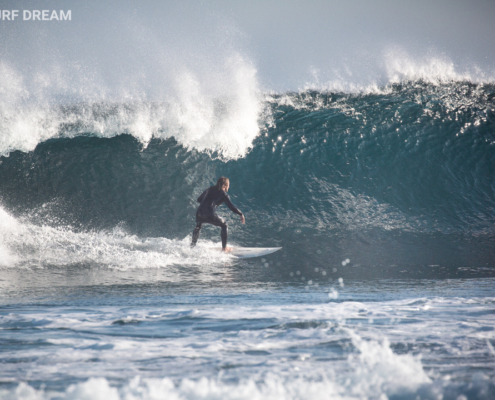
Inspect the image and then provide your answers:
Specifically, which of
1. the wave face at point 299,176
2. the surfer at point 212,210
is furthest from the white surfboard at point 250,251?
the wave face at point 299,176

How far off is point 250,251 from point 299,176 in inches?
146

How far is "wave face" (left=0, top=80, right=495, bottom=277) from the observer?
668 centimetres

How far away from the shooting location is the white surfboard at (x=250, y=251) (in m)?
6.09

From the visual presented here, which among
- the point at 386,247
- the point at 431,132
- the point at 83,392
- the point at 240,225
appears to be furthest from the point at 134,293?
the point at 431,132

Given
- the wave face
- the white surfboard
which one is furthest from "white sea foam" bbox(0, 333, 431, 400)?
the white surfboard

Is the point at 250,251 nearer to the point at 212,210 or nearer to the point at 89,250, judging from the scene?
the point at 212,210

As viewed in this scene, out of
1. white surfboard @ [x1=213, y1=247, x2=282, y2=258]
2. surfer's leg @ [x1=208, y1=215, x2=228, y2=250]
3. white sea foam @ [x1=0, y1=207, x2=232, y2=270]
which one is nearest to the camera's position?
white sea foam @ [x1=0, y1=207, x2=232, y2=270]

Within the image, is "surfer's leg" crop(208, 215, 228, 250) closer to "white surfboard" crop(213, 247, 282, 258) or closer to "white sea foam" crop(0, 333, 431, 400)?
"white surfboard" crop(213, 247, 282, 258)

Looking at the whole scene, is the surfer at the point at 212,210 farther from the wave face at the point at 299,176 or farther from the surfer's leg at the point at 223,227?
the wave face at the point at 299,176

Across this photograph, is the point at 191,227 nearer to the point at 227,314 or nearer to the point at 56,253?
the point at 56,253

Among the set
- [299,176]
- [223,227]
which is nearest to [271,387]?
[223,227]

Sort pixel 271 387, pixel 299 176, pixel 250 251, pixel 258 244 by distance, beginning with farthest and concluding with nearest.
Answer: pixel 299 176, pixel 258 244, pixel 250 251, pixel 271 387

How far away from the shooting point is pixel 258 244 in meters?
6.71

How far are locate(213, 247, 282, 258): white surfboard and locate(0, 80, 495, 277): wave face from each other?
315 mm
